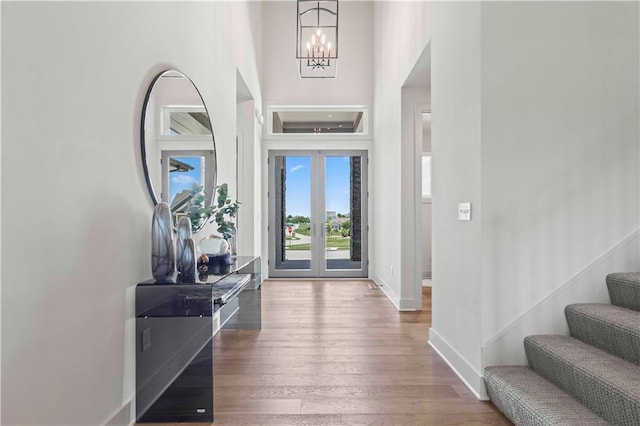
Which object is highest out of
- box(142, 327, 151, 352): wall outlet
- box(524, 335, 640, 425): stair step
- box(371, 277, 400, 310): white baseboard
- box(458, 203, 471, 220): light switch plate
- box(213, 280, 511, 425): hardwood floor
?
box(458, 203, 471, 220): light switch plate

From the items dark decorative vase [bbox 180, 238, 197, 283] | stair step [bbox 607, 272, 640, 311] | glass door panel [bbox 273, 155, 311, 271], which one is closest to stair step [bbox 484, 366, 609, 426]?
stair step [bbox 607, 272, 640, 311]

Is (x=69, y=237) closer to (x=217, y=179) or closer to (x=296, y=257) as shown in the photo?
(x=217, y=179)

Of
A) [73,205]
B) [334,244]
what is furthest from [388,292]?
[73,205]

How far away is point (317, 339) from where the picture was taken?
134 inches

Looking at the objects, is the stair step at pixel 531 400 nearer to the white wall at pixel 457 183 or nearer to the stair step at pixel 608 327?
the white wall at pixel 457 183

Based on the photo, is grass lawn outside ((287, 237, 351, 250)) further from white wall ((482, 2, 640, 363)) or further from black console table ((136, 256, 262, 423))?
black console table ((136, 256, 262, 423))

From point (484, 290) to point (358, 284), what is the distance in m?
4.09

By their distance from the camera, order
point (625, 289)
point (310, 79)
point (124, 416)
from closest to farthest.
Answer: point (124, 416) < point (625, 289) < point (310, 79)

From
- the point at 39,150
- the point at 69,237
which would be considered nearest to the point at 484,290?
the point at 69,237

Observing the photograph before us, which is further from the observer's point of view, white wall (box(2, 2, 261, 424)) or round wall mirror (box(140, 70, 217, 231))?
round wall mirror (box(140, 70, 217, 231))

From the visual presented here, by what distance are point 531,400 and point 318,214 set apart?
520cm

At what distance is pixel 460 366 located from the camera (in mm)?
2594

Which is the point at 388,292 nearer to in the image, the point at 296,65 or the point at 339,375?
the point at 339,375

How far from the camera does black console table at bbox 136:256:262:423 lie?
6.66 ft
